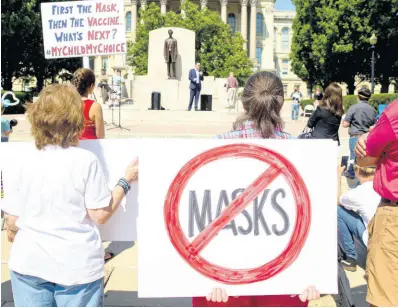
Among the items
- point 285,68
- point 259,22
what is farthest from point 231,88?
point 285,68

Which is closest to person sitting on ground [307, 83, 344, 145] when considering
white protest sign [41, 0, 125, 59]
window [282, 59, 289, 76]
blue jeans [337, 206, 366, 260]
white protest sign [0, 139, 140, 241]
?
white protest sign [41, 0, 125, 59]

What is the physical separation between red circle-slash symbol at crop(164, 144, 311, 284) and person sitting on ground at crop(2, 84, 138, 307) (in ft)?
1.21

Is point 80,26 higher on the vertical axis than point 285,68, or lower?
lower

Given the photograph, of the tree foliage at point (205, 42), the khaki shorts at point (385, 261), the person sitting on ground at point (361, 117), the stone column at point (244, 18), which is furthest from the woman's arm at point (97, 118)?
the stone column at point (244, 18)

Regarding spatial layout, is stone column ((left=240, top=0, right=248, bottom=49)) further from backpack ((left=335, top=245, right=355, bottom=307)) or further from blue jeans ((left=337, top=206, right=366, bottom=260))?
backpack ((left=335, top=245, right=355, bottom=307))

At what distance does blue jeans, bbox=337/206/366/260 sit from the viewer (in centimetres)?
412

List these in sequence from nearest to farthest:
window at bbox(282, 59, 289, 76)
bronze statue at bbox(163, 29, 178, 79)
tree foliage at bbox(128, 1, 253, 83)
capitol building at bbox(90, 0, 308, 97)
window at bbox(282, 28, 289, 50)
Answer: bronze statue at bbox(163, 29, 178, 79) → tree foliage at bbox(128, 1, 253, 83) → capitol building at bbox(90, 0, 308, 97) → window at bbox(282, 59, 289, 76) → window at bbox(282, 28, 289, 50)

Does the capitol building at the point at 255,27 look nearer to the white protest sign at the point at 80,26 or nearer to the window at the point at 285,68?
the window at the point at 285,68

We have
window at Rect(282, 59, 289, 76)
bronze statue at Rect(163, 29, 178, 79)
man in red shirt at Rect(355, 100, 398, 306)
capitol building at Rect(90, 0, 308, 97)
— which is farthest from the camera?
window at Rect(282, 59, 289, 76)

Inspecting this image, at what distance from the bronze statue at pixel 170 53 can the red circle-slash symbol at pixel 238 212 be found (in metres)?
28.3

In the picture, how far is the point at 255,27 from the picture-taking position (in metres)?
93.7

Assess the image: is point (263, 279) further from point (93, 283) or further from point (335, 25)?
point (335, 25)

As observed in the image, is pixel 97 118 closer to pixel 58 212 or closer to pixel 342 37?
pixel 58 212

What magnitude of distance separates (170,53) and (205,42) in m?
35.1
